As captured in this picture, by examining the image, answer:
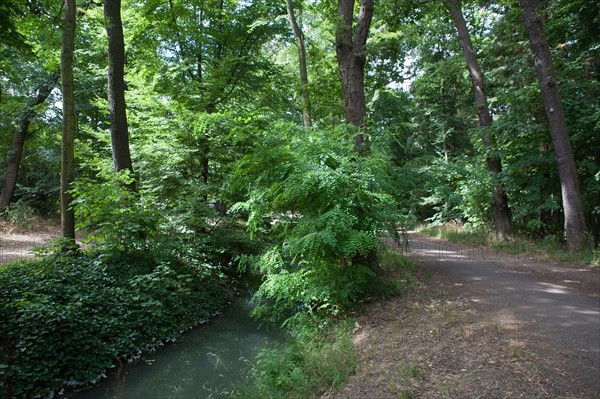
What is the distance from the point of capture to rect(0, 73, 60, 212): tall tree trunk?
1617cm

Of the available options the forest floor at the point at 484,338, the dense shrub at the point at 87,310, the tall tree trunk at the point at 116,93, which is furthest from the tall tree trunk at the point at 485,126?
the tall tree trunk at the point at 116,93

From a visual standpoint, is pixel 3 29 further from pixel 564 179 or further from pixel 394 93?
pixel 394 93

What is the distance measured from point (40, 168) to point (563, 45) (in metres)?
24.4

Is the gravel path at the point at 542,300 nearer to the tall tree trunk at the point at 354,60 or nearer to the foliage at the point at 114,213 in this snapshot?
the tall tree trunk at the point at 354,60

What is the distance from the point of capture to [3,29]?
16.4 ft

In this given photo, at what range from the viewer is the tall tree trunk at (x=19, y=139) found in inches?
637

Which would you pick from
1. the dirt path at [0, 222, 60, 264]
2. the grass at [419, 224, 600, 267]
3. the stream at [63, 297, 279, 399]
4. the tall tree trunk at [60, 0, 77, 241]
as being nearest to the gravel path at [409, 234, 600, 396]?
the grass at [419, 224, 600, 267]

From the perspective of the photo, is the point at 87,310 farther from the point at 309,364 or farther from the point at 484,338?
the point at 484,338

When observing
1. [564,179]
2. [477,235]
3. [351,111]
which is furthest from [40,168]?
[564,179]

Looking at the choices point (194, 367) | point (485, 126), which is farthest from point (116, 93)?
point (485, 126)

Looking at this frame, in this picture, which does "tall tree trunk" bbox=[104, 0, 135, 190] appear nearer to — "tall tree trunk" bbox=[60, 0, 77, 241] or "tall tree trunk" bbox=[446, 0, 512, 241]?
"tall tree trunk" bbox=[60, 0, 77, 241]

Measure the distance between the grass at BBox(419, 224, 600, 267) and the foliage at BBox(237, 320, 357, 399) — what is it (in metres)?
6.69

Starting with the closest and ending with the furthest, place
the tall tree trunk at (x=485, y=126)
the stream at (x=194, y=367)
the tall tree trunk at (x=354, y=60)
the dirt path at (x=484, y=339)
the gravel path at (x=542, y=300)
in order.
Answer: the dirt path at (x=484, y=339) < the gravel path at (x=542, y=300) < the stream at (x=194, y=367) < the tall tree trunk at (x=354, y=60) < the tall tree trunk at (x=485, y=126)

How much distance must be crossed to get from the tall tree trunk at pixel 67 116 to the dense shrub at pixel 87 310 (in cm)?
110
